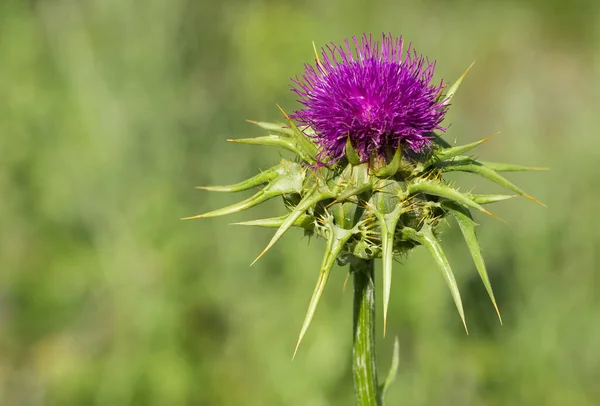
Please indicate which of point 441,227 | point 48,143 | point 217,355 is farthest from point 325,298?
point 48,143

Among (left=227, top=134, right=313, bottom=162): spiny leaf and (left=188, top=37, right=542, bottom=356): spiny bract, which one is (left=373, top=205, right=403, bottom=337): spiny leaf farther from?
(left=227, top=134, right=313, bottom=162): spiny leaf

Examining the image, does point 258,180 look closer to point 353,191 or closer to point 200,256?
point 353,191

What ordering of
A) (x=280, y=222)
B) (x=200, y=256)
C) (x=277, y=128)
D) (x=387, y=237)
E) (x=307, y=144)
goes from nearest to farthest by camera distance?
(x=387, y=237)
(x=280, y=222)
(x=307, y=144)
(x=277, y=128)
(x=200, y=256)

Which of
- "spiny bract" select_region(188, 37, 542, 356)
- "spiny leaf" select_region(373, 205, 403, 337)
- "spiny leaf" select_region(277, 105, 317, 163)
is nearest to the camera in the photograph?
"spiny leaf" select_region(373, 205, 403, 337)

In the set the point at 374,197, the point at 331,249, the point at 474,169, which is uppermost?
the point at 474,169

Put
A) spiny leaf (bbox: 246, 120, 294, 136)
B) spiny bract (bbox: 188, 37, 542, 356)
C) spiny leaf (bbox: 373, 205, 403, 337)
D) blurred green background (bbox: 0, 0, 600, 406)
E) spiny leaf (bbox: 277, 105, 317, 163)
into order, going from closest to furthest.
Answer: spiny leaf (bbox: 373, 205, 403, 337), spiny bract (bbox: 188, 37, 542, 356), spiny leaf (bbox: 277, 105, 317, 163), spiny leaf (bbox: 246, 120, 294, 136), blurred green background (bbox: 0, 0, 600, 406)

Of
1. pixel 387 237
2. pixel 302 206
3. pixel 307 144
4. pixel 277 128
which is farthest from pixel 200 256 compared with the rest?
pixel 387 237

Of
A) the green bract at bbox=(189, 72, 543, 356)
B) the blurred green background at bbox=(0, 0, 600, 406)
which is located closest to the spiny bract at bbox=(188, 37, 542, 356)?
the green bract at bbox=(189, 72, 543, 356)

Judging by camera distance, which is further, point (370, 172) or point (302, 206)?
point (370, 172)

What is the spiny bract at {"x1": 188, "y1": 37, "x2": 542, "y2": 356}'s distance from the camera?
87.5 inches

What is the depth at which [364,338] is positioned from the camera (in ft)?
7.66

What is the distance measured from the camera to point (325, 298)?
468 centimetres

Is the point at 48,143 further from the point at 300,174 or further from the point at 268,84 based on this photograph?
the point at 300,174

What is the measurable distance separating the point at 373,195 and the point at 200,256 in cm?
329
